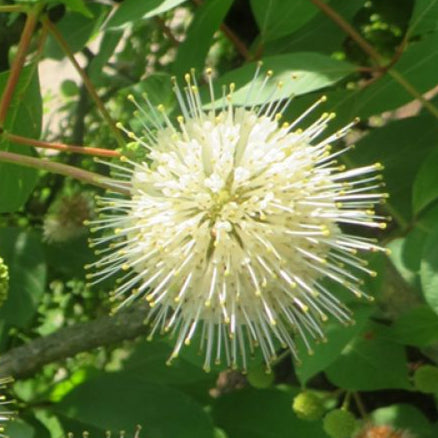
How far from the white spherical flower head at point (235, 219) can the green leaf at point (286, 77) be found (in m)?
0.02

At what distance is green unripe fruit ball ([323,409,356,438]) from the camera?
171 centimetres

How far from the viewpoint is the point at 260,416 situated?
1.89 metres

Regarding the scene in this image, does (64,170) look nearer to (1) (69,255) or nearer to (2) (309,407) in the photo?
(2) (309,407)

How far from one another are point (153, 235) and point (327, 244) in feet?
0.76

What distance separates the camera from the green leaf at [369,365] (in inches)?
65.3

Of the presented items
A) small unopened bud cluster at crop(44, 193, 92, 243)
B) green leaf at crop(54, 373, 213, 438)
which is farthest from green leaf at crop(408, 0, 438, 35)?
small unopened bud cluster at crop(44, 193, 92, 243)

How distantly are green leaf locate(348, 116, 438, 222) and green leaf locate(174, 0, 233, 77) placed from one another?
12.0 inches

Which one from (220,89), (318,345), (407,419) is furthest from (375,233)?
(220,89)

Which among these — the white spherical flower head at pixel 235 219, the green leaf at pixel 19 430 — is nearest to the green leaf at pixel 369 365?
the white spherical flower head at pixel 235 219

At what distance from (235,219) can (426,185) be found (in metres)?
0.33

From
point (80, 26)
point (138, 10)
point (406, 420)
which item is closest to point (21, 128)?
point (80, 26)

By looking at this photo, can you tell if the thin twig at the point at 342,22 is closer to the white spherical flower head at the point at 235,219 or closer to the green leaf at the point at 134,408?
the white spherical flower head at the point at 235,219

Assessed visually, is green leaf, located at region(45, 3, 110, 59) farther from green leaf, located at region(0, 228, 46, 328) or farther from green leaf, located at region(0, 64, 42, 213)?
green leaf, located at region(0, 228, 46, 328)

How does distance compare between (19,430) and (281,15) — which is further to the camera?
(19,430)
